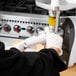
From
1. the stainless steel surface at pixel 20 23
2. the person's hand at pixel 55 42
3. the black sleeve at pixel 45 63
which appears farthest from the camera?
the stainless steel surface at pixel 20 23

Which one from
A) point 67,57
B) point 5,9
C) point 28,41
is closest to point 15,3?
point 5,9

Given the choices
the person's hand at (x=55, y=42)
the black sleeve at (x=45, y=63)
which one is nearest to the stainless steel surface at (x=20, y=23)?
the person's hand at (x=55, y=42)

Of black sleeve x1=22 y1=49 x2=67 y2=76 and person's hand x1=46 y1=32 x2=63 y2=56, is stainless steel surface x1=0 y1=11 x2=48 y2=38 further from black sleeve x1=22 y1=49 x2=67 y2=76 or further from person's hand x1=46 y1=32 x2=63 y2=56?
black sleeve x1=22 y1=49 x2=67 y2=76

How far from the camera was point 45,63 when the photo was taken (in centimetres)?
68

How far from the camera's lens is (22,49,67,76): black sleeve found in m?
0.65

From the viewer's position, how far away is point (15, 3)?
1.24 metres

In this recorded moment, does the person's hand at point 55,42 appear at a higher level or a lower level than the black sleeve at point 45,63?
higher

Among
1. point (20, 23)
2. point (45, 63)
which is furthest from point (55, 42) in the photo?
point (20, 23)

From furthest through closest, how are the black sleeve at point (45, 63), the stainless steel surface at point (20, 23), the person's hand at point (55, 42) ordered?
the stainless steel surface at point (20, 23) < the person's hand at point (55, 42) < the black sleeve at point (45, 63)

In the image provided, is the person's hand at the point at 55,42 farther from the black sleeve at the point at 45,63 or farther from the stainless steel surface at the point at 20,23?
the stainless steel surface at the point at 20,23

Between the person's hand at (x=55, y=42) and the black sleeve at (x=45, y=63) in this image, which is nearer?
the black sleeve at (x=45, y=63)

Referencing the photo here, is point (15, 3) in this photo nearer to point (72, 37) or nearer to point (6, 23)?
point (6, 23)

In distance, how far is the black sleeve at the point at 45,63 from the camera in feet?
2.13

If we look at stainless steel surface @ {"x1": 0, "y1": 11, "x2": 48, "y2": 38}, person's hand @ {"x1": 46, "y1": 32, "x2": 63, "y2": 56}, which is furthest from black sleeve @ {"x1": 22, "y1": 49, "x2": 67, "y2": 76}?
stainless steel surface @ {"x1": 0, "y1": 11, "x2": 48, "y2": 38}
